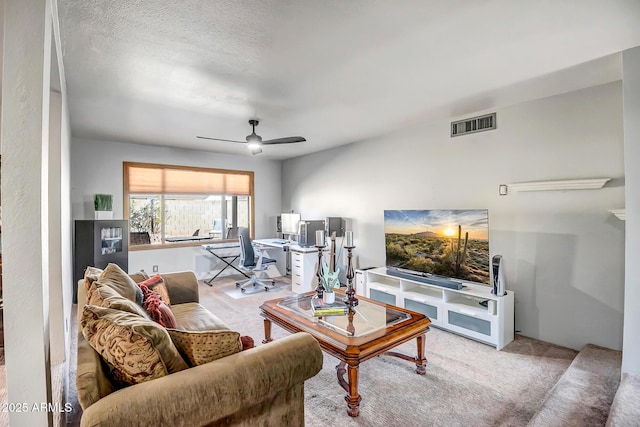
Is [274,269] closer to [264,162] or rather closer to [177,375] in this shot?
[264,162]

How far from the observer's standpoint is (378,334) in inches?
89.0

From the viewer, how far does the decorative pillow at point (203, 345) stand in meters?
1.42

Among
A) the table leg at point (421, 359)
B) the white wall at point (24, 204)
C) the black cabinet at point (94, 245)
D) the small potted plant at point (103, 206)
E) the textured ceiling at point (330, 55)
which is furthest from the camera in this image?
the small potted plant at point (103, 206)

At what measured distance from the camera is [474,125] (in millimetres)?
3643

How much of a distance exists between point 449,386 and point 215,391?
1.86 metres

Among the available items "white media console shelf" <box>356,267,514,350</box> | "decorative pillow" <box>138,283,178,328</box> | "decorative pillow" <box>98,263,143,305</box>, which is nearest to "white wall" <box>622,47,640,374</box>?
"white media console shelf" <box>356,267,514,350</box>

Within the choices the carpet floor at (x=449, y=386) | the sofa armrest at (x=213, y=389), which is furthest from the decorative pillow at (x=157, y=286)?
the sofa armrest at (x=213, y=389)

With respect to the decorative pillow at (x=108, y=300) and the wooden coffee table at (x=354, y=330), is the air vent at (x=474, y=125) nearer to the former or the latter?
the wooden coffee table at (x=354, y=330)

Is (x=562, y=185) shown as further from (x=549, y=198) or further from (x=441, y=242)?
(x=441, y=242)

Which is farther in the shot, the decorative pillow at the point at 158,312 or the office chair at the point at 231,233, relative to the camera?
the office chair at the point at 231,233

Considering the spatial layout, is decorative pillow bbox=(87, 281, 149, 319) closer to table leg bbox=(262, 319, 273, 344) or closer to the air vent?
table leg bbox=(262, 319, 273, 344)

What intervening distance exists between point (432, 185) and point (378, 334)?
242 centimetres

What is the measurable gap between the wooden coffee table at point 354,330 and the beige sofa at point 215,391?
543 mm

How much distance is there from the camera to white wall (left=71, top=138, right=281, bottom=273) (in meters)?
4.82
